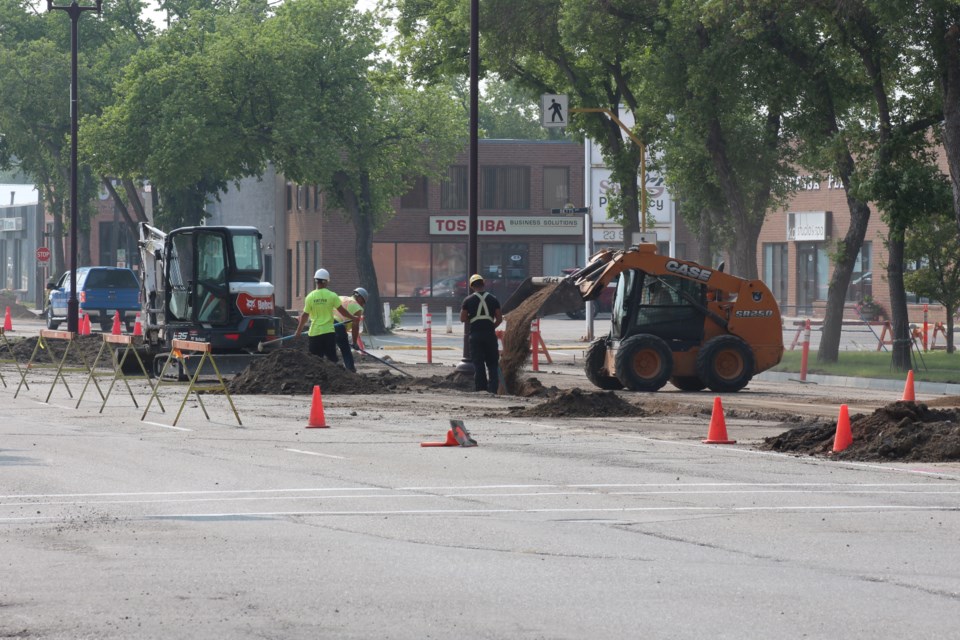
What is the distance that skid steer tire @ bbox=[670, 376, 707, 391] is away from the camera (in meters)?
25.6

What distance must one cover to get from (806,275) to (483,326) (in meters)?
46.2

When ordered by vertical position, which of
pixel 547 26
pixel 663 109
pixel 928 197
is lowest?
pixel 928 197

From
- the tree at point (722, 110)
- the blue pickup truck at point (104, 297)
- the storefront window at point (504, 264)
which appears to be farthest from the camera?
the storefront window at point (504, 264)

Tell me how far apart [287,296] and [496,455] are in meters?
61.3

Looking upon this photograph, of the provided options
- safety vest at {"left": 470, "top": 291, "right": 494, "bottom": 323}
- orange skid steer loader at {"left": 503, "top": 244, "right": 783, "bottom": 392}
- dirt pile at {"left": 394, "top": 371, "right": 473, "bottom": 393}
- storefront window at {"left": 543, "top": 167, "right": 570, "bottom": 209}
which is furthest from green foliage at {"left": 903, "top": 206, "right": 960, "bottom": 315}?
storefront window at {"left": 543, "top": 167, "right": 570, "bottom": 209}

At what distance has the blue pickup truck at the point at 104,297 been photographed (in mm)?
47781

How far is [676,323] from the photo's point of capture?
83.8 ft

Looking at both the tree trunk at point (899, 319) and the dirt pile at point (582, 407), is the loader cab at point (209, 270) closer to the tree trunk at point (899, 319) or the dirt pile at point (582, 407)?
the dirt pile at point (582, 407)

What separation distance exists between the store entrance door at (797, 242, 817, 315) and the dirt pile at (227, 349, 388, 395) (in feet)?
145

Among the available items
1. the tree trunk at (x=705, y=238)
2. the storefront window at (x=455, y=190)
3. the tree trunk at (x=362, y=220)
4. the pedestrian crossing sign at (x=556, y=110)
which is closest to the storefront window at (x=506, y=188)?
the storefront window at (x=455, y=190)

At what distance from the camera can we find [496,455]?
15.6 metres

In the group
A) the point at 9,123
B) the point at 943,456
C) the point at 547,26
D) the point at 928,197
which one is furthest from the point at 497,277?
the point at 943,456

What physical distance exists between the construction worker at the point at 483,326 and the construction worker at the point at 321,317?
2082 mm

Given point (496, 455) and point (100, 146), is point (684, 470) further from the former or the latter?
point (100, 146)
